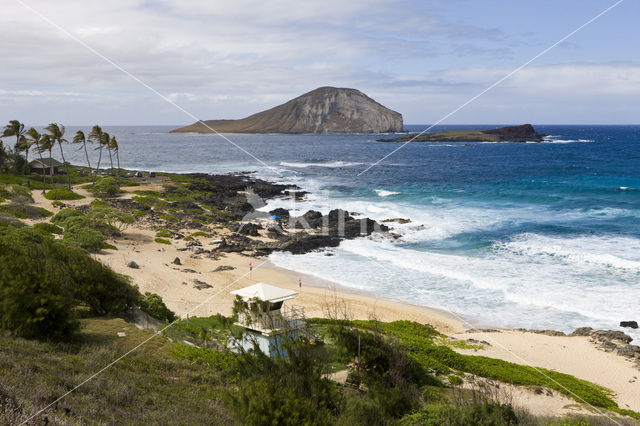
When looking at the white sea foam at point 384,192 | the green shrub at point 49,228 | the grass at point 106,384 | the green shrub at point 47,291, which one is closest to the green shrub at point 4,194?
the green shrub at point 49,228

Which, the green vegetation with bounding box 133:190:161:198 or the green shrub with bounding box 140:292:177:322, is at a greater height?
the green vegetation with bounding box 133:190:161:198

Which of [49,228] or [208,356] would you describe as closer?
[208,356]

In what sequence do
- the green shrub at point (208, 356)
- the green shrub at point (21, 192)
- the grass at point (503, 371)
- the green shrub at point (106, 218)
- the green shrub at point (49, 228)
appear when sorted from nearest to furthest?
the green shrub at point (208, 356)
the grass at point (503, 371)
the green shrub at point (49, 228)
the green shrub at point (106, 218)
the green shrub at point (21, 192)

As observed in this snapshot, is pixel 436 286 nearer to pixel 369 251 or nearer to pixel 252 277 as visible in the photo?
pixel 369 251

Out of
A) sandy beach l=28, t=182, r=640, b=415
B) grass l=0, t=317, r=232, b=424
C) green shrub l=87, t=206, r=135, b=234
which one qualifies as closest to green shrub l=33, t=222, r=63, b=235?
green shrub l=87, t=206, r=135, b=234

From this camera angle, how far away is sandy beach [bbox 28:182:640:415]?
49.9 feet

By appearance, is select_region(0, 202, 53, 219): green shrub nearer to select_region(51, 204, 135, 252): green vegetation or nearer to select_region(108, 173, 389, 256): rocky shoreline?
select_region(51, 204, 135, 252): green vegetation

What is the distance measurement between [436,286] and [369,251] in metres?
7.47

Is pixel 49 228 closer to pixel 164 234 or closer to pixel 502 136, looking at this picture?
pixel 164 234

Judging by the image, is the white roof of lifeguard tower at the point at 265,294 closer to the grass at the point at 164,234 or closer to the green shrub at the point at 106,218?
the green shrub at the point at 106,218

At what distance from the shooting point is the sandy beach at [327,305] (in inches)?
599

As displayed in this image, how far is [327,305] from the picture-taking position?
17.0 m

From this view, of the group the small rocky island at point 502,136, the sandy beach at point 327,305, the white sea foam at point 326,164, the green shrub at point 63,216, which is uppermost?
the small rocky island at point 502,136

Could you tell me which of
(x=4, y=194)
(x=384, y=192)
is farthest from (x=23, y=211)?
(x=384, y=192)
